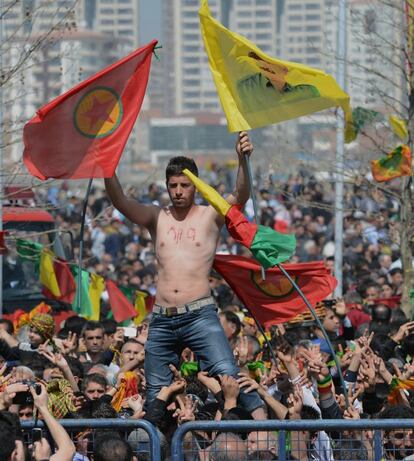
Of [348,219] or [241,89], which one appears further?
[348,219]

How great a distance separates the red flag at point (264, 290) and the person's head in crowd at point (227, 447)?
2.76 m

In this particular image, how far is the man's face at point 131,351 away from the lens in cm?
1090

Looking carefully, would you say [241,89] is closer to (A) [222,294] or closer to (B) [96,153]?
(B) [96,153]

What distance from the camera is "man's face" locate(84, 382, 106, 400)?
32.4 ft

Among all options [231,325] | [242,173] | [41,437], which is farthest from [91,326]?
[41,437]

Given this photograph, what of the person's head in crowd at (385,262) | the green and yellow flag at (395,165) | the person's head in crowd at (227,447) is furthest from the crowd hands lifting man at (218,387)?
the person's head in crowd at (385,262)

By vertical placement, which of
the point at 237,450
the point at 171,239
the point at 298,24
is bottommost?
the point at 237,450

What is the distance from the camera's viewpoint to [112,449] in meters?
7.37

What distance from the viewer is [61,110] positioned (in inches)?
380

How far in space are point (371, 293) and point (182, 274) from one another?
30.7 feet

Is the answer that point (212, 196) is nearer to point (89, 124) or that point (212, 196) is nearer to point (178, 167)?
point (178, 167)

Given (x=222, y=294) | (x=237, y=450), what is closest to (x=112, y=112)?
(x=237, y=450)

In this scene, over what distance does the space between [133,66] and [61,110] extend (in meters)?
0.56

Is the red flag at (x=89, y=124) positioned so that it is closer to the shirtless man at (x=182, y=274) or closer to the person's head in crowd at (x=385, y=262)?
the shirtless man at (x=182, y=274)
